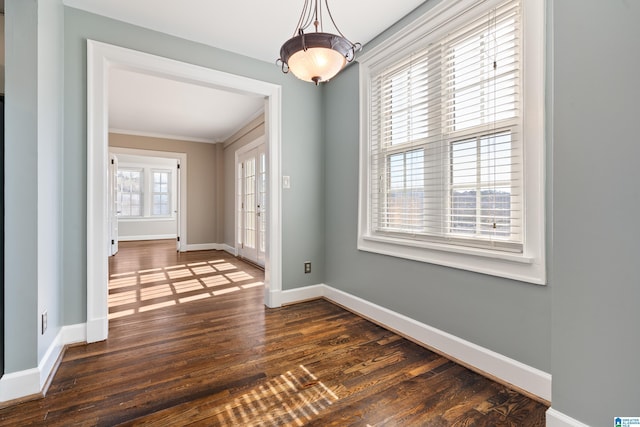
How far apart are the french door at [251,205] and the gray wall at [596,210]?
13.7ft

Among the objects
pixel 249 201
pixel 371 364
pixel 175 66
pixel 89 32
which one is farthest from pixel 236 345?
pixel 249 201

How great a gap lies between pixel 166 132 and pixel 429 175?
598 cm

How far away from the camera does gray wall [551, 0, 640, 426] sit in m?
1.07

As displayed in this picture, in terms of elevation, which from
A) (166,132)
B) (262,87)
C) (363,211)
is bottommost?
(363,211)

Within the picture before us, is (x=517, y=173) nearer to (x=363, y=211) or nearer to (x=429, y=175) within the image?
(x=429, y=175)

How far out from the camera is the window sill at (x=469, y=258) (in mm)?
1625

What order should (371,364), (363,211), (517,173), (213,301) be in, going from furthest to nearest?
(213,301)
(363,211)
(371,364)
(517,173)

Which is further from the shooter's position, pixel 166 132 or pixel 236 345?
pixel 166 132

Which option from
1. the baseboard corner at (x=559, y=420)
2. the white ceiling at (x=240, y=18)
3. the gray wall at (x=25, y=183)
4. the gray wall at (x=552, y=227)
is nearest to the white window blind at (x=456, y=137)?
A: the gray wall at (x=552, y=227)

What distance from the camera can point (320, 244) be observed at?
341 cm

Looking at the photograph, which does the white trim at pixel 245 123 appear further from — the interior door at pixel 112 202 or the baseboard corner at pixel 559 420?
the baseboard corner at pixel 559 420

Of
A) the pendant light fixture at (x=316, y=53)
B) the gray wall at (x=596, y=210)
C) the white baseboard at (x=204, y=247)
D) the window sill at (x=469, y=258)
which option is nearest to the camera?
the gray wall at (x=596, y=210)

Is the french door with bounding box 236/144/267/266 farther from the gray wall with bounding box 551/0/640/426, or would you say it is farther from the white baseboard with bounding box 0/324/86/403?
the gray wall with bounding box 551/0/640/426

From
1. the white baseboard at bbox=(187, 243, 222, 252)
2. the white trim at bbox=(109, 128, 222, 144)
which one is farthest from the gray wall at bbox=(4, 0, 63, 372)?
the white baseboard at bbox=(187, 243, 222, 252)
